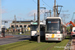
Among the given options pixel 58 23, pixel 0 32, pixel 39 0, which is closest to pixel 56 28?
pixel 58 23

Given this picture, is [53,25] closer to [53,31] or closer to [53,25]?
[53,25]

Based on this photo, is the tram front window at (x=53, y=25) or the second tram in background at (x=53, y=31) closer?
the second tram in background at (x=53, y=31)

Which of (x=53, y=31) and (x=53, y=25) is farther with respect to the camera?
(x=53, y=25)

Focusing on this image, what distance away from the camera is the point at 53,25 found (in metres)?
22.0

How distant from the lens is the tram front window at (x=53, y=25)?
2189cm

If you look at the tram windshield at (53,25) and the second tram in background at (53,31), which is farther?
the tram windshield at (53,25)

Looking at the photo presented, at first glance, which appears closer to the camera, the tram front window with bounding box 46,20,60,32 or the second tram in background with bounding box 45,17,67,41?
the second tram in background with bounding box 45,17,67,41

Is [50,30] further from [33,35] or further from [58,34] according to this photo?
[33,35]

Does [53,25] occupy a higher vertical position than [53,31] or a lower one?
higher

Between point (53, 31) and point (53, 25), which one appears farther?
point (53, 25)

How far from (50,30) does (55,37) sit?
1055 mm

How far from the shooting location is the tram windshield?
21.9 meters

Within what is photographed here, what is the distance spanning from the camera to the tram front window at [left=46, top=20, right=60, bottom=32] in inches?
862

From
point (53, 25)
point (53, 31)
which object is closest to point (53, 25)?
point (53, 25)
